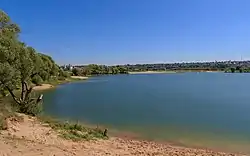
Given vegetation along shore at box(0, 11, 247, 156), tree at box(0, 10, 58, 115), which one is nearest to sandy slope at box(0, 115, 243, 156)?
vegetation along shore at box(0, 11, 247, 156)

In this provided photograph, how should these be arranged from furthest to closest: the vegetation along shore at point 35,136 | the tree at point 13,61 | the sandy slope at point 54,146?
the tree at point 13,61
the vegetation along shore at point 35,136
the sandy slope at point 54,146

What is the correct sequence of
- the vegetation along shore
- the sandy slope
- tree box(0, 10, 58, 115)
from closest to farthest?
1. the sandy slope
2. the vegetation along shore
3. tree box(0, 10, 58, 115)

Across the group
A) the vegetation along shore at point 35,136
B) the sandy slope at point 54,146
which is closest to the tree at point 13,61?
the vegetation along shore at point 35,136

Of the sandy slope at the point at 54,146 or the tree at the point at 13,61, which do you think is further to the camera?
the tree at the point at 13,61

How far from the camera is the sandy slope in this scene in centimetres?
995

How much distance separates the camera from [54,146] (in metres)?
11.2

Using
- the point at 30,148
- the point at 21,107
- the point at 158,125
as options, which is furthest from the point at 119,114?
the point at 30,148

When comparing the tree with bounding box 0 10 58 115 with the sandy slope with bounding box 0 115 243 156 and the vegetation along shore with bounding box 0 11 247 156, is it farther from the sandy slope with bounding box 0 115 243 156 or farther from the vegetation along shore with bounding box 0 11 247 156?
the sandy slope with bounding box 0 115 243 156

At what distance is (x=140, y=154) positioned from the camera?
12.5 m

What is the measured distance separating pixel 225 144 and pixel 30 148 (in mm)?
11035

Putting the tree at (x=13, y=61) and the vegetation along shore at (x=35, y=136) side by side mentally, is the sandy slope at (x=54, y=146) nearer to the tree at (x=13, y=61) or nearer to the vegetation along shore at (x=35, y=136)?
the vegetation along shore at (x=35, y=136)

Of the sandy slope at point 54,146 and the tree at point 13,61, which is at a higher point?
the tree at point 13,61

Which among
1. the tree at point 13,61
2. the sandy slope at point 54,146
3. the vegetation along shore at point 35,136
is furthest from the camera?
the tree at point 13,61

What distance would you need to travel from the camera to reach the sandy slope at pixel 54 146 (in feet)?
32.6
